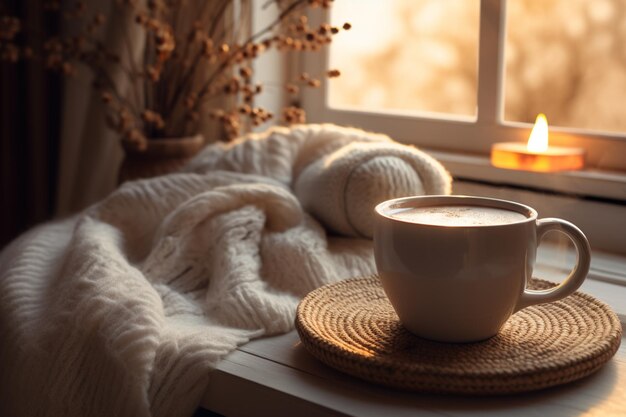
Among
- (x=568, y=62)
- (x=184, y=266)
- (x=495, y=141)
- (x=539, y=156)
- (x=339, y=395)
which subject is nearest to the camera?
(x=339, y=395)

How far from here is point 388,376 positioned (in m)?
0.64

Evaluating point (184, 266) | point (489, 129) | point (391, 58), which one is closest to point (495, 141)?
point (489, 129)

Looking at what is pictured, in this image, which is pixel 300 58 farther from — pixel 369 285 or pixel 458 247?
pixel 458 247

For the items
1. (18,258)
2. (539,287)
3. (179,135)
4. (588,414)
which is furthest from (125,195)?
(588,414)

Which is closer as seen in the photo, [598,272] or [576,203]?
[598,272]

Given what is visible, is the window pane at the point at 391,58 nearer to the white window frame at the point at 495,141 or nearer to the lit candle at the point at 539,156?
the white window frame at the point at 495,141

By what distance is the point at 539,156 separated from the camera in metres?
1.08

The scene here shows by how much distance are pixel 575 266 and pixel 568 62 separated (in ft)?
2.50

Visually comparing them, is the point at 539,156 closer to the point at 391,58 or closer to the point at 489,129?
the point at 489,129

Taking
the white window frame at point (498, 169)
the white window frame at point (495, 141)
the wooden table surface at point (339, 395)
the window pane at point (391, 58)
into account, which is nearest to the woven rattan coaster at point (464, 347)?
the wooden table surface at point (339, 395)

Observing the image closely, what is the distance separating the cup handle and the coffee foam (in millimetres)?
21

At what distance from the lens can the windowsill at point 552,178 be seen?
3.52ft

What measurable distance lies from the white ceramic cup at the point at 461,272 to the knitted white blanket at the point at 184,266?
16cm

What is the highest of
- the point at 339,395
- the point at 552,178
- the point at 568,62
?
the point at 568,62
